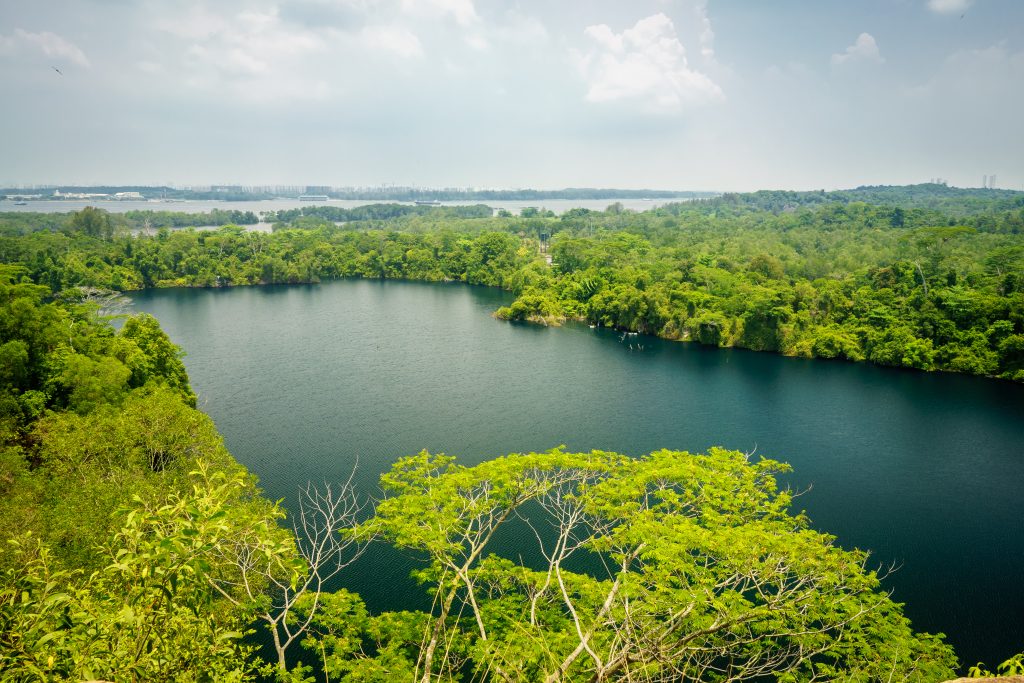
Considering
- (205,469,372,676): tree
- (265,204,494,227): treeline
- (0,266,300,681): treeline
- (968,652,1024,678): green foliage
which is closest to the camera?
(0,266,300,681): treeline

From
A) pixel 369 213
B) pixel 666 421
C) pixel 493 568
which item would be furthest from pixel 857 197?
pixel 493 568

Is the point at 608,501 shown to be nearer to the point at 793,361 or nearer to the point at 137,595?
the point at 137,595

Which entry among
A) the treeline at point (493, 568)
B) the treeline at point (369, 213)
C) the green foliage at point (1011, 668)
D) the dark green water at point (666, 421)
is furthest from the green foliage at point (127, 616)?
the treeline at point (369, 213)

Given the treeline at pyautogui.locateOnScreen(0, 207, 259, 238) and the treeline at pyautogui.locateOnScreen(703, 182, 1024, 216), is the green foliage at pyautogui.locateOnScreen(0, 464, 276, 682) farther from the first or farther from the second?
the treeline at pyautogui.locateOnScreen(703, 182, 1024, 216)

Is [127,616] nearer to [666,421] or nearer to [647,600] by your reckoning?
[647,600]

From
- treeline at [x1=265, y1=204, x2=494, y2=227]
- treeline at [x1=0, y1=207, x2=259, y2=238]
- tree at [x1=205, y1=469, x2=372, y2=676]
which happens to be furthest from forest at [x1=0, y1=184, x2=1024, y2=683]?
treeline at [x1=265, y1=204, x2=494, y2=227]

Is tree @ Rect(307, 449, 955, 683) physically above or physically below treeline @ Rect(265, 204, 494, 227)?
below

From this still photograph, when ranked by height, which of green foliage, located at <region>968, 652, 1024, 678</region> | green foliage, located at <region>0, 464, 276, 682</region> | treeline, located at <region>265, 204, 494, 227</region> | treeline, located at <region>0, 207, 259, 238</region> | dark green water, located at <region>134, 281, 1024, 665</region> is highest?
treeline, located at <region>265, 204, 494, 227</region>
